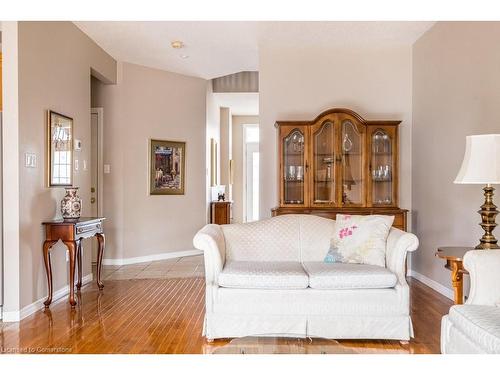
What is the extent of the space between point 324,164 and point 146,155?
9.09ft

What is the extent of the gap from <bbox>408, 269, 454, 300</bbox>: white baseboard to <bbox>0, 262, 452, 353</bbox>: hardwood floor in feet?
0.21

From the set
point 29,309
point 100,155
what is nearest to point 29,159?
point 29,309

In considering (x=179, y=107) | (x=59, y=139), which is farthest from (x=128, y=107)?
(x=59, y=139)

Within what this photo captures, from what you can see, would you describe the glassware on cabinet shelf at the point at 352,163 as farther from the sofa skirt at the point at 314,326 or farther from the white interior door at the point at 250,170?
the white interior door at the point at 250,170

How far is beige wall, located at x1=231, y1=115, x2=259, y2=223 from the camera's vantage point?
1048 cm

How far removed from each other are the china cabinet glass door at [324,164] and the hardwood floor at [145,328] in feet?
4.40

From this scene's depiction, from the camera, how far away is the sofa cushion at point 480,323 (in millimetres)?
1913

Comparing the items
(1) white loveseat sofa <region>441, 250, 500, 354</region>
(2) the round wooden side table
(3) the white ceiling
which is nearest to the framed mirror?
(3) the white ceiling

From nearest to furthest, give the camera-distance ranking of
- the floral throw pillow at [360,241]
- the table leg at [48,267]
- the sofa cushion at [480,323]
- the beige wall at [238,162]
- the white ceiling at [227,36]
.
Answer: the sofa cushion at [480,323] → the floral throw pillow at [360,241] → the table leg at [48,267] → the white ceiling at [227,36] → the beige wall at [238,162]

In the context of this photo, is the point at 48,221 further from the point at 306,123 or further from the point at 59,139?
the point at 306,123

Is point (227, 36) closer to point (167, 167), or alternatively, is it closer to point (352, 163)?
point (352, 163)

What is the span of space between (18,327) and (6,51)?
216 cm

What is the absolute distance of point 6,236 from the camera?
3.71 m

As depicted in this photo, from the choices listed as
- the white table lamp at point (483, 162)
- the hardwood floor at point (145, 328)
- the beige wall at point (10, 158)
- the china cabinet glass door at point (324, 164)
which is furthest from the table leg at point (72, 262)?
the white table lamp at point (483, 162)
